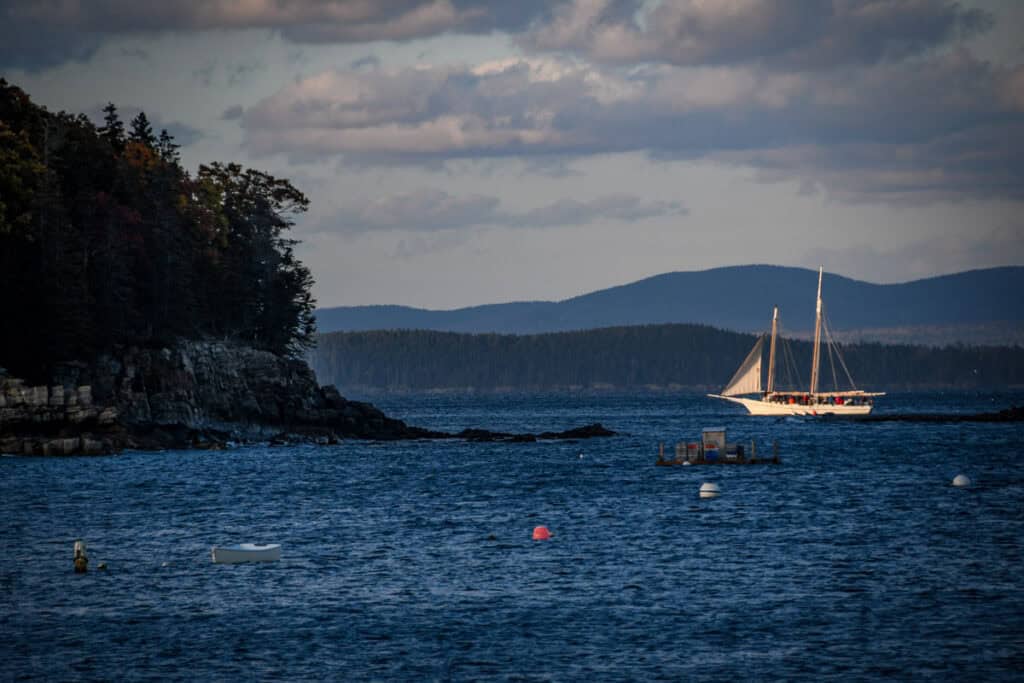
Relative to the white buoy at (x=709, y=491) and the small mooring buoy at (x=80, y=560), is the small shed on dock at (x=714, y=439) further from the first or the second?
the small mooring buoy at (x=80, y=560)

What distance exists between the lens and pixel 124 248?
106 m

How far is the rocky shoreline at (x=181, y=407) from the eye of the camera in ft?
287

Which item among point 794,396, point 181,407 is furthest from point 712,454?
point 794,396

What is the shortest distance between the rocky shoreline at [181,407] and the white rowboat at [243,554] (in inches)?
1832

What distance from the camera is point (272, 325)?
121 m

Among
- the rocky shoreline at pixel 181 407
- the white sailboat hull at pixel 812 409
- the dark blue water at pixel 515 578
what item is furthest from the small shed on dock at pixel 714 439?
the white sailboat hull at pixel 812 409

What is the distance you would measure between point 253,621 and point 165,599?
4.37 meters

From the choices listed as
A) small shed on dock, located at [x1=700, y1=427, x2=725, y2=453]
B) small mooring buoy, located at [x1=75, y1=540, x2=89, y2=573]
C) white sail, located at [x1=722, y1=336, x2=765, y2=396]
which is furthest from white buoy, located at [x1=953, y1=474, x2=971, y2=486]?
white sail, located at [x1=722, y1=336, x2=765, y2=396]

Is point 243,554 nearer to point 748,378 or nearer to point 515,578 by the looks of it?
point 515,578

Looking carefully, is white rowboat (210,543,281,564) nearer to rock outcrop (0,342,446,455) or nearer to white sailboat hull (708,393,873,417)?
rock outcrop (0,342,446,455)

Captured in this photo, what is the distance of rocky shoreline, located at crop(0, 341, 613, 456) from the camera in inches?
3447

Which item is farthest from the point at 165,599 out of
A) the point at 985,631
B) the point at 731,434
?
the point at 731,434

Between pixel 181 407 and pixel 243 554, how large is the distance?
5956 centimetres

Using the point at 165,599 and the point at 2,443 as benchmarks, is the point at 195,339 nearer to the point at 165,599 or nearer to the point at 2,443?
the point at 2,443
